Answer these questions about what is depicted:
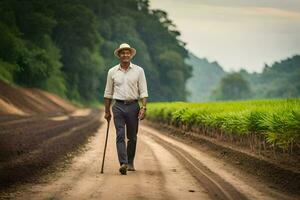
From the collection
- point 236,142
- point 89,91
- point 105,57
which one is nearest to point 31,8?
point 89,91

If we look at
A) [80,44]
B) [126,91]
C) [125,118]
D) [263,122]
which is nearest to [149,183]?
[125,118]

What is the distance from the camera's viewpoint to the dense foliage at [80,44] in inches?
2588

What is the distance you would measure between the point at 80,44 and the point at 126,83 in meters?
75.6

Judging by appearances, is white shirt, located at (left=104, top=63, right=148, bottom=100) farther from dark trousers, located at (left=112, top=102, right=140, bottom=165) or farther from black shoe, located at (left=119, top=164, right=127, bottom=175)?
black shoe, located at (left=119, top=164, right=127, bottom=175)

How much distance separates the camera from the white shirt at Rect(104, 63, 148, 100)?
1216 cm

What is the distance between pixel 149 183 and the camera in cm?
1021

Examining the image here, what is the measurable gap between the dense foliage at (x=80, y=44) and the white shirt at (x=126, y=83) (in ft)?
157

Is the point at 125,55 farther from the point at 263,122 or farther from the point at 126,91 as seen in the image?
the point at 263,122

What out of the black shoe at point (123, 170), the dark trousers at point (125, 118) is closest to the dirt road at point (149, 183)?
the black shoe at point (123, 170)

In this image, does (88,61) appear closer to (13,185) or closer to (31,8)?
(31,8)

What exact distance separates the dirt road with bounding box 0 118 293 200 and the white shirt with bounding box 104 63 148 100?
5.22 feet

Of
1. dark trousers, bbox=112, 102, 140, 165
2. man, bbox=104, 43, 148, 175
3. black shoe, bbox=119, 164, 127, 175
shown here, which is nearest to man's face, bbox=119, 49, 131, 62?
man, bbox=104, 43, 148, 175

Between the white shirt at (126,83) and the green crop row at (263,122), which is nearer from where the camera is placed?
the white shirt at (126,83)

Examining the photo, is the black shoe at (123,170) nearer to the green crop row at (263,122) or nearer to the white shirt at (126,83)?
the white shirt at (126,83)
